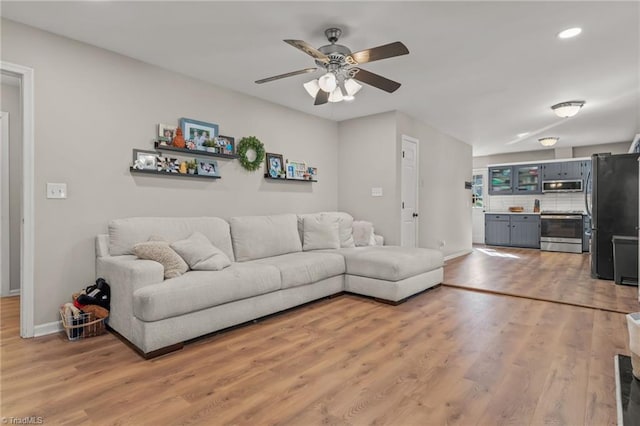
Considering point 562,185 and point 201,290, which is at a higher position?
point 562,185

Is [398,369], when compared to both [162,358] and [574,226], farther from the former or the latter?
[574,226]

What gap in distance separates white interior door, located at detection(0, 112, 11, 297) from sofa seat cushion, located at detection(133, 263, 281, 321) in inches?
108

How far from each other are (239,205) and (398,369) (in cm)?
279

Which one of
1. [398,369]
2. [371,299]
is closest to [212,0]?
[398,369]

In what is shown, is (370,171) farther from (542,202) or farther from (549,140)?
(542,202)

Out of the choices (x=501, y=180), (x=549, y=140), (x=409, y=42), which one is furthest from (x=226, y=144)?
(x=501, y=180)

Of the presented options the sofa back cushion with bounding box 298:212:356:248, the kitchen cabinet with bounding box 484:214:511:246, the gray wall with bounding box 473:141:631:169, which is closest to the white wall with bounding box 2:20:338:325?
the sofa back cushion with bounding box 298:212:356:248

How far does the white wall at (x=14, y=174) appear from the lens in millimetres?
3994

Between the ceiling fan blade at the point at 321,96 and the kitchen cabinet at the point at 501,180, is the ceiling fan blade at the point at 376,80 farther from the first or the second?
the kitchen cabinet at the point at 501,180

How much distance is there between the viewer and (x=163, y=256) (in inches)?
108

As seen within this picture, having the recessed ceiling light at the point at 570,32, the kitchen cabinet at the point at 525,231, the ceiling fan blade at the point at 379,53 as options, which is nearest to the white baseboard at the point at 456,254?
the kitchen cabinet at the point at 525,231

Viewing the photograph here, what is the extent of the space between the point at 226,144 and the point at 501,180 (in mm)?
7496

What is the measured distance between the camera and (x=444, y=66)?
3500 millimetres

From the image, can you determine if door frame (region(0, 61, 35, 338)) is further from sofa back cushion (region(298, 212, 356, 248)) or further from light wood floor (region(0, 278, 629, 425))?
sofa back cushion (region(298, 212, 356, 248))
